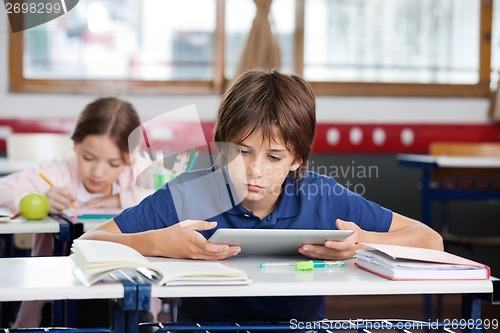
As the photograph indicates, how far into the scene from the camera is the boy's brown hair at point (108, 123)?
285cm

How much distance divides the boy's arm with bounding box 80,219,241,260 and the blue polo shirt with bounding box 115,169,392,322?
6.2 inches

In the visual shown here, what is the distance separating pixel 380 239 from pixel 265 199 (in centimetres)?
29

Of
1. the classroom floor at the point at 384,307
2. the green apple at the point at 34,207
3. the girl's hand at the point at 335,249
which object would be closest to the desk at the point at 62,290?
the girl's hand at the point at 335,249

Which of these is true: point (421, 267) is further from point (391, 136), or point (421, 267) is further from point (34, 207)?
point (391, 136)

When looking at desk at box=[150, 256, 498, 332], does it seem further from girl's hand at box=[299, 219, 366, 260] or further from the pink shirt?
the pink shirt

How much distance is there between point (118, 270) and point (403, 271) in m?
0.51

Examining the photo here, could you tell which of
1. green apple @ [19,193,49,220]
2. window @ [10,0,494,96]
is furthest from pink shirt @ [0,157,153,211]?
window @ [10,0,494,96]

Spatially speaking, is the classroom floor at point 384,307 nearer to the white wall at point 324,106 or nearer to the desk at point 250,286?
the white wall at point 324,106

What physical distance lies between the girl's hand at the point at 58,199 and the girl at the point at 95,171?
146 millimetres

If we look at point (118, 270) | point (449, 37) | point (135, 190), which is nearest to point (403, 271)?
point (118, 270)

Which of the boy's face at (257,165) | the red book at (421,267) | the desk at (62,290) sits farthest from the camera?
the boy's face at (257,165)

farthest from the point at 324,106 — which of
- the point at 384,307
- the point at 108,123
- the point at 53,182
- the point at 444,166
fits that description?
the point at 53,182

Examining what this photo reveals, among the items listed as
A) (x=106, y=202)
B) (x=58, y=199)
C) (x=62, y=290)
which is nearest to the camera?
(x=62, y=290)

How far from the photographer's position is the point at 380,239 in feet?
6.06
